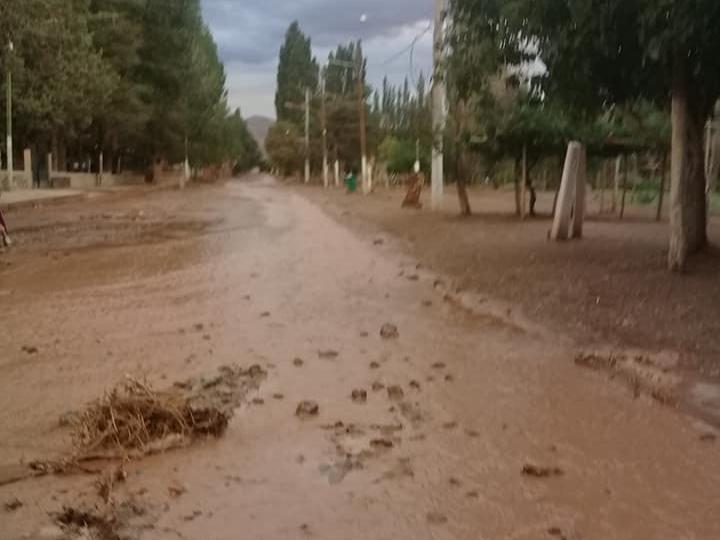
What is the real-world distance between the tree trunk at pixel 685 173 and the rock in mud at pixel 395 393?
237 inches

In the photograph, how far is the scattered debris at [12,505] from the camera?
18.8 feet

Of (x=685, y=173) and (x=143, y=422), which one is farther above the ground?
(x=685, y=173)

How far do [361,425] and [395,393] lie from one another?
1002 mm

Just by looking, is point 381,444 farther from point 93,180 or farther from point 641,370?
point 93,180

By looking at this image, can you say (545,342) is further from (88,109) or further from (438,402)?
(88,109)

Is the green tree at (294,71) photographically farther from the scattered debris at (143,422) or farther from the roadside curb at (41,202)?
the scattered debris at (143,422)

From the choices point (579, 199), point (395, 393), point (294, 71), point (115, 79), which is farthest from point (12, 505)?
point (294, 71)

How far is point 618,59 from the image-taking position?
1348cm

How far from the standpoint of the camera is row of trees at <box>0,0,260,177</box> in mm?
38500

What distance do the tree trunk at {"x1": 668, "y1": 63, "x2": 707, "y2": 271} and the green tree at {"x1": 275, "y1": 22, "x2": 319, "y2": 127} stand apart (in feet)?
297

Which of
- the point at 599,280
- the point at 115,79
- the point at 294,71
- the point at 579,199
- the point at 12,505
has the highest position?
the point at 294,71

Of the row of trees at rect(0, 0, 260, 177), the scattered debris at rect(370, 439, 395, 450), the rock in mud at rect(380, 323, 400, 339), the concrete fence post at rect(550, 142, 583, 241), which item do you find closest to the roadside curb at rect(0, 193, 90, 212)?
the row of trees at rect(0, 0, 260, 177)

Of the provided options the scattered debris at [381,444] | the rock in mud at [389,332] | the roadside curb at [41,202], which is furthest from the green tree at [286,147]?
the scattered debris at [381,444]

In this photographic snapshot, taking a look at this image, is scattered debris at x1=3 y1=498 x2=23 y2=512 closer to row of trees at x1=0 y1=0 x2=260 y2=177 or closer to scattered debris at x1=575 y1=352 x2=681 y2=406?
scattered debris at x1=575 y1=352 x2=681 y2=406
